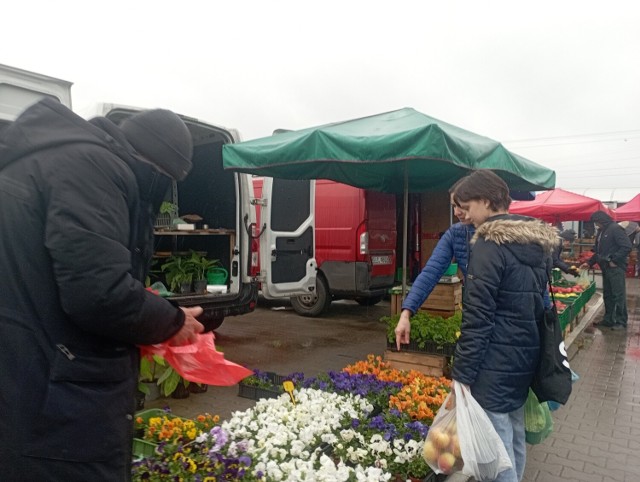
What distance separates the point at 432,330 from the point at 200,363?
349 centimetres

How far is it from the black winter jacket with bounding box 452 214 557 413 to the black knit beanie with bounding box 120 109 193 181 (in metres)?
1.57

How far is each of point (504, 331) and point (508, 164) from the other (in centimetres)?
361

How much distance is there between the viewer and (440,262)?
3312 millimetres

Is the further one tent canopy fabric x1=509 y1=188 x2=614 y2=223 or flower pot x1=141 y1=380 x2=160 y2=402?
tent canopy fabric x1=509 y1=188 x2=614 y2=223

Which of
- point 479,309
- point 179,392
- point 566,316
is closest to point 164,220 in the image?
point 179,392

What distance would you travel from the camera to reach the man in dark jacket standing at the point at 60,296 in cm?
142

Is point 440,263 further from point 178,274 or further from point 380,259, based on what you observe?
point 380,259

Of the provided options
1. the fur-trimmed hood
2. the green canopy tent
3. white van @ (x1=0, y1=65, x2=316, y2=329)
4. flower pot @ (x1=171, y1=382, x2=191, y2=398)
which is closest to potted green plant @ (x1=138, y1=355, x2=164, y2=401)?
flower pot @ (x1=171, y1=382, x2=191, y2=398)

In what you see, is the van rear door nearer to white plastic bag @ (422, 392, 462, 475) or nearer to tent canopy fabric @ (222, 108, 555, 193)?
tent canopy fabric @ (222, 108, 555, 193)

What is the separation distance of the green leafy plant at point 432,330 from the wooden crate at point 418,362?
131 millimetres

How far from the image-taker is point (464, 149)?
4598 mm

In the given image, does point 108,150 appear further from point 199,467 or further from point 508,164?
point 508,164

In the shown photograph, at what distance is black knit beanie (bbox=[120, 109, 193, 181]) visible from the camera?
66.3 inches

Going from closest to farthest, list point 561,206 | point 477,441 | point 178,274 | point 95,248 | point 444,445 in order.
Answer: point 95,248 → point 477,441 → point 444,445 → point 178,274 → point 561,206
